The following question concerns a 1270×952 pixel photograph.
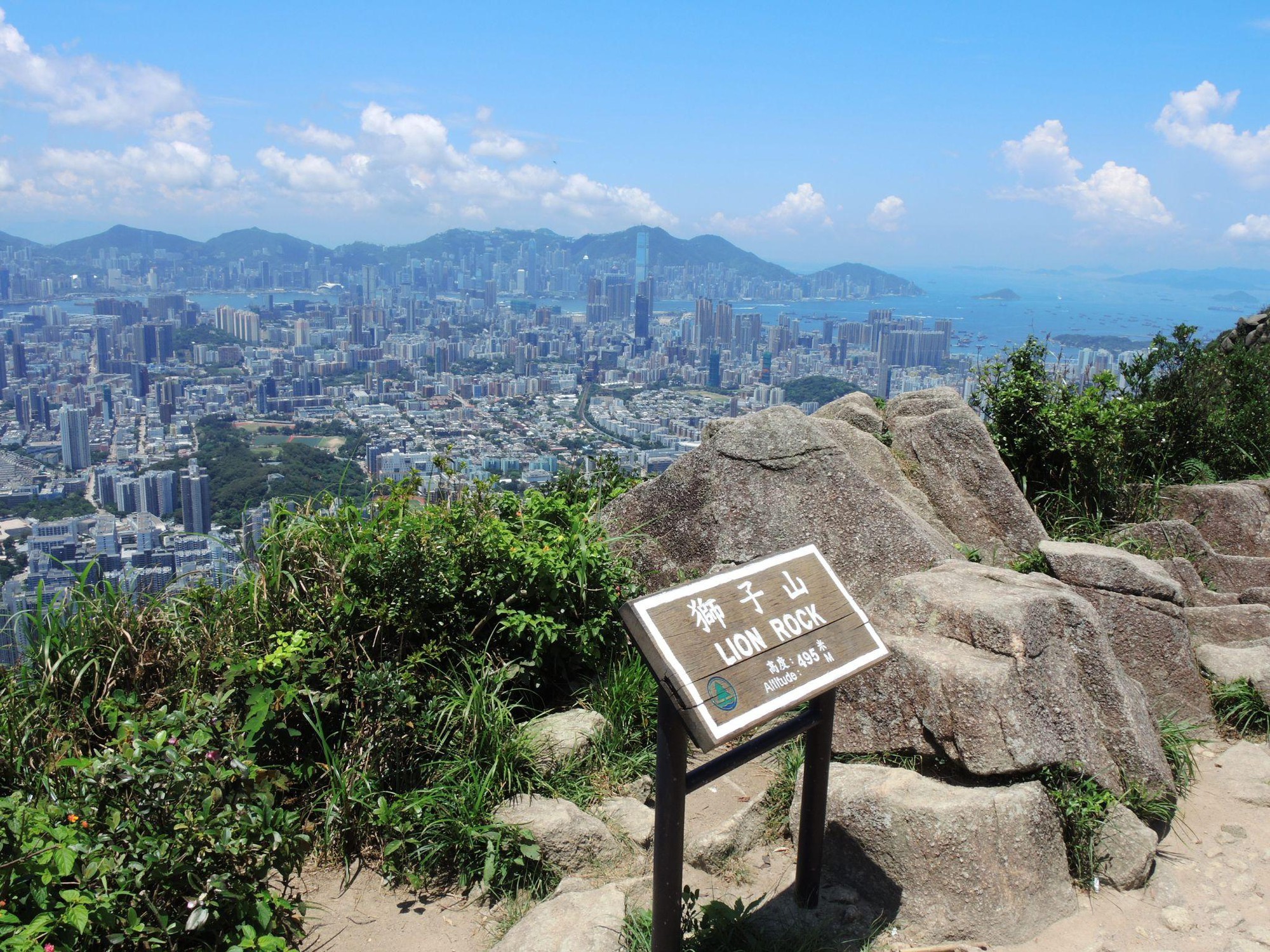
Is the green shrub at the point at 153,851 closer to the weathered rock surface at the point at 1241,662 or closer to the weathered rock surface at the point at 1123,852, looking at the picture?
Result: the weathered rock surface at the point at 1123,852

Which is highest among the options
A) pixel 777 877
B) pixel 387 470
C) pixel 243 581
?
pixel 387 470

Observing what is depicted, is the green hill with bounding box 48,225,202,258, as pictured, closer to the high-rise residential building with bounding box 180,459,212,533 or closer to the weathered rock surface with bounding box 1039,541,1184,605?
the high-rise residential building with bounding box 180,459,212,533

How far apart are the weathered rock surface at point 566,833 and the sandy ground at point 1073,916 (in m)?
0.10

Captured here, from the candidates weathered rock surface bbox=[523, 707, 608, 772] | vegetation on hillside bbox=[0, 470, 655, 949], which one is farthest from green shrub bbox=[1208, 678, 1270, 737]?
weathered rock surface bbox=[523, 707, 608, 772]

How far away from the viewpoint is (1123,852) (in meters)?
4.13

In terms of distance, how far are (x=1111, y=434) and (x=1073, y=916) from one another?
196 inches

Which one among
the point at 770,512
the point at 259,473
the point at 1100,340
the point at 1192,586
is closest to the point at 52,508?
the point at 259,473

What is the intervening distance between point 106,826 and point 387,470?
10.7ft

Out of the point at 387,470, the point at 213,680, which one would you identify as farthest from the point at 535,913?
the point at 387,470

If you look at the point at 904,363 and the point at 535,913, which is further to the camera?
the point at 904,363

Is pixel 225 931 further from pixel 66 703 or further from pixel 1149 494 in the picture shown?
pixel 1149 494

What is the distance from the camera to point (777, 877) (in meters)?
4.14

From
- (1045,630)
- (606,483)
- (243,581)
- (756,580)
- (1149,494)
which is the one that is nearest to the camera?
(756,580)

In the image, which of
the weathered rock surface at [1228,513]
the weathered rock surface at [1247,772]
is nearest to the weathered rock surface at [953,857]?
the weathered rock surface at [1247,772]
